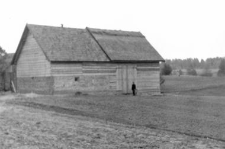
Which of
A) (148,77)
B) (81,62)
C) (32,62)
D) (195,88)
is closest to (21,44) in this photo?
(32,62)

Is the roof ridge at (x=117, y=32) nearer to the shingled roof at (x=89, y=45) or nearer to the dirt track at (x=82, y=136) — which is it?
the shingled roof at (x=89, y=45)

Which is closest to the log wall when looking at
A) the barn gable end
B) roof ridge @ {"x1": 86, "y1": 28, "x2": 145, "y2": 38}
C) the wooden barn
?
the wooden barn

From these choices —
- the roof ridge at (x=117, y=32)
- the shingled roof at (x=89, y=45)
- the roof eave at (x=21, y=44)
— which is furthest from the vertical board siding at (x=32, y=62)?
the roof ridge at (x=117, y=32)

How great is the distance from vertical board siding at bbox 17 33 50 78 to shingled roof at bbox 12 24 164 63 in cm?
74

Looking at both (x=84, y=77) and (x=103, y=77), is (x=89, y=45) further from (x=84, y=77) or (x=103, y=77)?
(x=84, y=77)

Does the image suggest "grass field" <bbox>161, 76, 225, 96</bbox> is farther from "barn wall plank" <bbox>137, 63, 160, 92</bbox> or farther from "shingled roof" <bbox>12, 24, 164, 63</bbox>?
"shingled roof" <bbox>12, 24, 164, 63</bbox>

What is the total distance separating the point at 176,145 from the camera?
34.6 ft

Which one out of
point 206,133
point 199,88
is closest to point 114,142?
point 206,133

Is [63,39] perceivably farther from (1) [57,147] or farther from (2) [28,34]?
(1) [57,147]

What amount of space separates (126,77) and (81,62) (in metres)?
5.11

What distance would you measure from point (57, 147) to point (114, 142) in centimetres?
178

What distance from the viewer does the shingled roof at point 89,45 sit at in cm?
2955

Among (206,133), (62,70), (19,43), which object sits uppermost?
(19,43)

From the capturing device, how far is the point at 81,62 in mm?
29984
